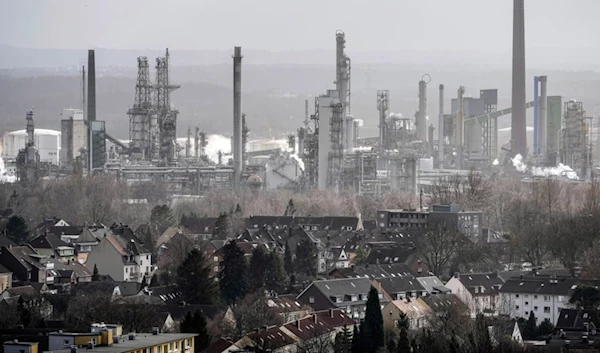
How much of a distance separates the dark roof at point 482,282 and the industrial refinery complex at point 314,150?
34835 mm

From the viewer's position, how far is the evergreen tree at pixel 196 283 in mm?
37938

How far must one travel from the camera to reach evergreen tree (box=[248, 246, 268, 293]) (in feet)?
137

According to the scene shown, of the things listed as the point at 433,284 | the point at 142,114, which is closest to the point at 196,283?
the point at 433,284

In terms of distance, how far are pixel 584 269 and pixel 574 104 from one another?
57.5 m

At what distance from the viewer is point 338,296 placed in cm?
3934

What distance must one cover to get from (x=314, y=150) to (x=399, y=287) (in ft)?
130

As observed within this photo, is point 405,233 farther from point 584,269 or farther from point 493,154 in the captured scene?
point 493,154

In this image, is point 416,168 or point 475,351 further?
point 416,168

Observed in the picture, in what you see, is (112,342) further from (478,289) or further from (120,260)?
(120,260)

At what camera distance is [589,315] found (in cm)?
3481

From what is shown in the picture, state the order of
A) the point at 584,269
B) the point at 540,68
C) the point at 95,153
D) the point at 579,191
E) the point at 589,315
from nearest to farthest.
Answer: the point at 589,315 → the point at 584,269 → the point at 579,191 → the point at 95,153 → the point at 540,68

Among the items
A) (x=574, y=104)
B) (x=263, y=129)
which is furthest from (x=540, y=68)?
(x=574, y=104)

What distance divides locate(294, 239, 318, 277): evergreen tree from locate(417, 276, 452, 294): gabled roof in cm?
399

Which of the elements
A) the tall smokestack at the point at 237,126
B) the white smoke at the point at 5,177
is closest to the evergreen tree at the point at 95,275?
the tall smokestack at the point at 237,126
